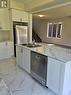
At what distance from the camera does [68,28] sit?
7.61 metres

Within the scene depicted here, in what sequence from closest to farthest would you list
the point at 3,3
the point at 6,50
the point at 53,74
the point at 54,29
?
the point at 53,74 → the point at 3,3 → the point at 6,50 → the point at 54,29

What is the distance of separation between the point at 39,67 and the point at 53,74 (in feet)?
1.79

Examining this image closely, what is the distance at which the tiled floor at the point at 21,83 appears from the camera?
2.21 m

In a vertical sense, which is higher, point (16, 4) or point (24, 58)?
point (16, 4)

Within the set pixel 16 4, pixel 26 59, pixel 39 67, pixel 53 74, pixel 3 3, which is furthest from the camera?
pixel 16 4

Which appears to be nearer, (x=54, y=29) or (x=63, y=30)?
(x=63, y=30)

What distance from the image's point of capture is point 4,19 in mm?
4848

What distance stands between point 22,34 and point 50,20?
4.89 meters

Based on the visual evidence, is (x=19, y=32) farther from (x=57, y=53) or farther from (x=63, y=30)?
(x=63, y=30)

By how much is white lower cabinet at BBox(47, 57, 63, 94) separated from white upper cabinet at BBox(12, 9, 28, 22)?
3.55 metres

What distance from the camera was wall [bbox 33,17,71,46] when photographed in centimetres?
764

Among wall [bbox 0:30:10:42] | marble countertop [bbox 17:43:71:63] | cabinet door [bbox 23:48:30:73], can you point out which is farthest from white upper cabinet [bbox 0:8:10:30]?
marble countertop [bbox 17:43:71:63]

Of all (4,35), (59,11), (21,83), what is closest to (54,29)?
(59,11)

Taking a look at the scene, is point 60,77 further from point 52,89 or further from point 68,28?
point 68,28
